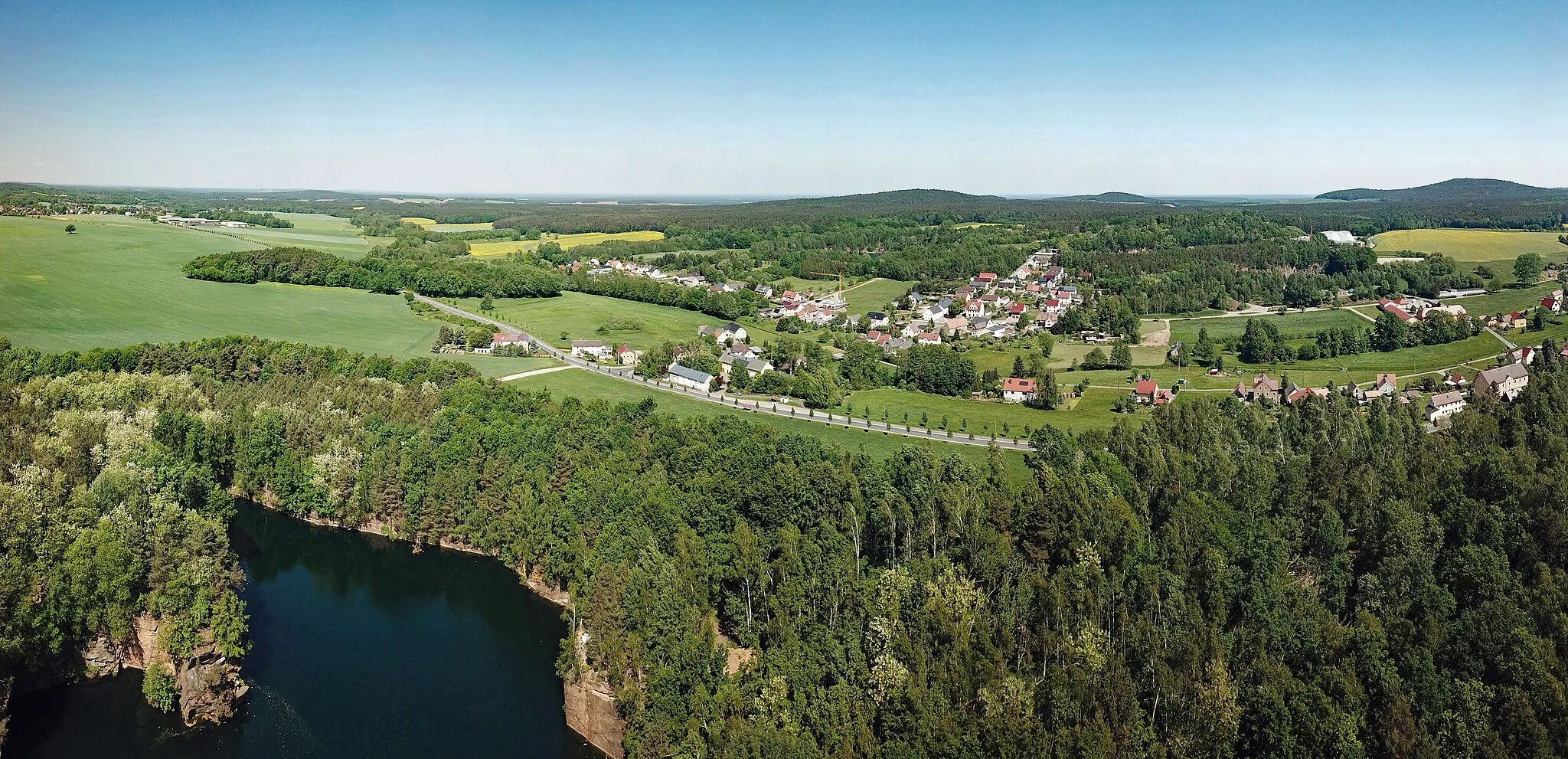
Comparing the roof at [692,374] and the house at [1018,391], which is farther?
the roof at [692,374]

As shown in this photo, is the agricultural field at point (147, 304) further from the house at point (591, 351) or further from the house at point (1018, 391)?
the house at point (1018, 391)

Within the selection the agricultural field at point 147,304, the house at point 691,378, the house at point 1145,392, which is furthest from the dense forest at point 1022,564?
the agricultural field at point 147,304

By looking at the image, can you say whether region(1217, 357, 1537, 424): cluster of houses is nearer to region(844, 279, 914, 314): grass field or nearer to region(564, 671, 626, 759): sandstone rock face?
region(564, 671, 626, 759): sandstone rock face

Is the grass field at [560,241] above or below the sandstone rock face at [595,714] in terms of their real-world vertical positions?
above

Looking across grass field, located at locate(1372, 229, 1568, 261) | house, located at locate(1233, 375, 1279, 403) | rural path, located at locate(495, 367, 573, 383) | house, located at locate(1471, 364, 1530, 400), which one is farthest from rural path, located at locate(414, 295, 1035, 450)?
grass field, located at locate(1372, 229, 1568, 261)

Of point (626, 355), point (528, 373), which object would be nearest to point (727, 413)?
point (528, 373)

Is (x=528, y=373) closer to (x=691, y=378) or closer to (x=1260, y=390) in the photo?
(x=691, y=378)
